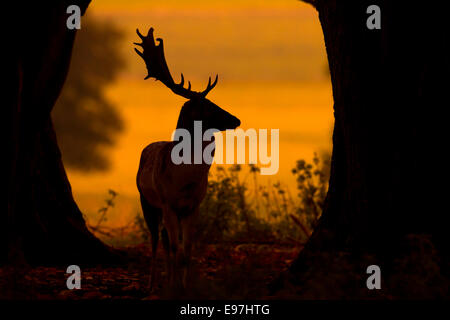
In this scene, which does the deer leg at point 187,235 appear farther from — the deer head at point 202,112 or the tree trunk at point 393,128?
the tree trunk at point 393,128

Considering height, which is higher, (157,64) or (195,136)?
(157,64)

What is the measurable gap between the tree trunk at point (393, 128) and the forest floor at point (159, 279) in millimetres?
733

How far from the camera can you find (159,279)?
28.0 feet

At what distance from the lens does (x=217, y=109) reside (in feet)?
24.1

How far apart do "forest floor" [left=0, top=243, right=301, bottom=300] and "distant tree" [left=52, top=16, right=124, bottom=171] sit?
1119 cm

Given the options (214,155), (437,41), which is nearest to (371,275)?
(214,155)

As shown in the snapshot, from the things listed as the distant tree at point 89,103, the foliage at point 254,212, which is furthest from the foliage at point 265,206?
the distant tree at point 89,103

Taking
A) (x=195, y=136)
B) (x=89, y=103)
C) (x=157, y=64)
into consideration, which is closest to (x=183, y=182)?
(x=195, y=136)

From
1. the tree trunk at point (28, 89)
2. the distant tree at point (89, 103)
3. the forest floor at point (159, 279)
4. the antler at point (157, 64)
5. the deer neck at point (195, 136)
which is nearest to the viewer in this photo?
the forest floor at point (159, 279)

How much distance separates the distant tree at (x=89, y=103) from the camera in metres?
22.4

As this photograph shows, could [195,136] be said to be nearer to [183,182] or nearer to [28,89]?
[183,182]

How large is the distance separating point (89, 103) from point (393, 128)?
16.3 meters

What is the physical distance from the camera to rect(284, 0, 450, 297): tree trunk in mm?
7316

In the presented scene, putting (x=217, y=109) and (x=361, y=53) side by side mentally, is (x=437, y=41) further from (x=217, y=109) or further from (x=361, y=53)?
(x=217, y=109)
